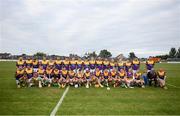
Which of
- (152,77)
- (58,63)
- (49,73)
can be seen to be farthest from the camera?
(58,63)

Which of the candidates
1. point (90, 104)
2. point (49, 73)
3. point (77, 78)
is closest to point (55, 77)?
point (49, 73)

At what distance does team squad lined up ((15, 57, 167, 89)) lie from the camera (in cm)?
1678

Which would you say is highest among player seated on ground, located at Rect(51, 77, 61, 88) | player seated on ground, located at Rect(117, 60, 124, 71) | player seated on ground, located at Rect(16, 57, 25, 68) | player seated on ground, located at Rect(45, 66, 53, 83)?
player seated on ground, located at Rect(16, 57, 25, 68)

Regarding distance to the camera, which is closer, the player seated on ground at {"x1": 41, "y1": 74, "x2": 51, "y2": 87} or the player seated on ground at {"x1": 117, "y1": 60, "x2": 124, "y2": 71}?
the player seated on ground at {"x1": 41, "y1": 74, "x2": 51, "y2": 87}

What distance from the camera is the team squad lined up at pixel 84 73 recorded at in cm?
1678

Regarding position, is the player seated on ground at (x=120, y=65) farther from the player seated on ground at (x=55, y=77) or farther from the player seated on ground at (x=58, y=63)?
the player seated on ground at (x=55, y=77)

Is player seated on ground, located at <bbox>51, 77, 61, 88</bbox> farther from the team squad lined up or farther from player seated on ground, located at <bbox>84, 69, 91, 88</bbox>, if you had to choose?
player seated on ground, located at <bbox>84, 69, 91, 88</bbox>

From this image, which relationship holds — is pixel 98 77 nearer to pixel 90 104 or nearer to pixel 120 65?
pixel 120 65

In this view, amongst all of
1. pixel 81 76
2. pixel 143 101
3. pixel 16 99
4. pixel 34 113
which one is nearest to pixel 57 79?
pixel 81 76

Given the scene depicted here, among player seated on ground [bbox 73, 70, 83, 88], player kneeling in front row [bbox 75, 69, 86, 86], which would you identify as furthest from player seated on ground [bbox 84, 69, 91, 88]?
player seated on ground [bbox 73, 70, 83, 88]

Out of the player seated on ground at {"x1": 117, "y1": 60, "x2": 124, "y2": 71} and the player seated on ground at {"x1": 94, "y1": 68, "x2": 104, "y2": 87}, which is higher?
Answer: the player seated on ground at {"x1": 117, "y1": 60, "x2": 124, "y2": 71}

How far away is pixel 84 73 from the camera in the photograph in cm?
1725

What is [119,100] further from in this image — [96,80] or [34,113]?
[96,80]

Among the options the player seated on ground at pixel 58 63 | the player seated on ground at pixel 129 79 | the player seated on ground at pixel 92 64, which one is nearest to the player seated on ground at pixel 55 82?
the player seated on ground at pixel 58 63
